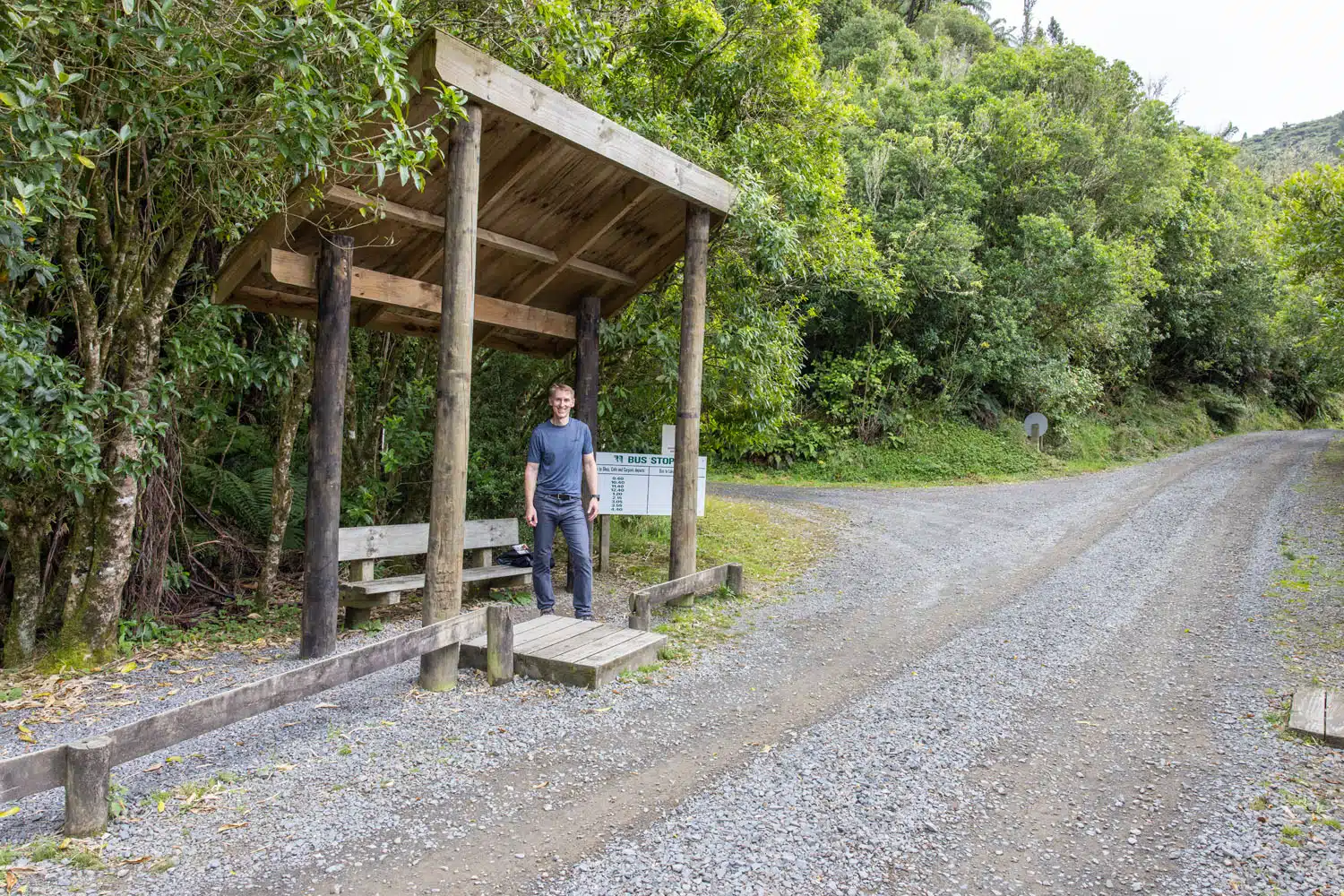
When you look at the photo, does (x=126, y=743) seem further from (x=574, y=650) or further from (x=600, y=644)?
(x=600, y=644)

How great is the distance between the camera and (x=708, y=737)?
4.42 m

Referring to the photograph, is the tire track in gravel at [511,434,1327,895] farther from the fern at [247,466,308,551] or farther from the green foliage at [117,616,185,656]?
the fern at [247,466,308,551]

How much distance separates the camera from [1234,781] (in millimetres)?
3984

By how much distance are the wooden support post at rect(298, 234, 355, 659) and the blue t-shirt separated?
1435mm

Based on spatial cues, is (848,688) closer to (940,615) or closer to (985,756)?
(985,756)

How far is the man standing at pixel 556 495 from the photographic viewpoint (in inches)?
242

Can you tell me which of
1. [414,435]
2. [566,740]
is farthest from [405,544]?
[566,740]

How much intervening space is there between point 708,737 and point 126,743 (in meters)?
2.72

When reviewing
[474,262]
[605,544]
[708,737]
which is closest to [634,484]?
[605,544]

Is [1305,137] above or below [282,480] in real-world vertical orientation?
above

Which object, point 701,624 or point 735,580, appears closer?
point 701,624

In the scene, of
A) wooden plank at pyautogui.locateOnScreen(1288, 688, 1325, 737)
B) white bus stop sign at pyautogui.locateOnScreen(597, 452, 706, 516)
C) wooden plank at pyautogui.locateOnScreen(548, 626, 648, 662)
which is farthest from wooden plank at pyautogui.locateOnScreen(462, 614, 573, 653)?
wooden plank at pyautogui.locateOnScreen(1288, 688, 1325, 737)

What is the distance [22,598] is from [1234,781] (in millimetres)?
7584

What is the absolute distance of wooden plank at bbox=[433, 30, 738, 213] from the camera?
4664mm
